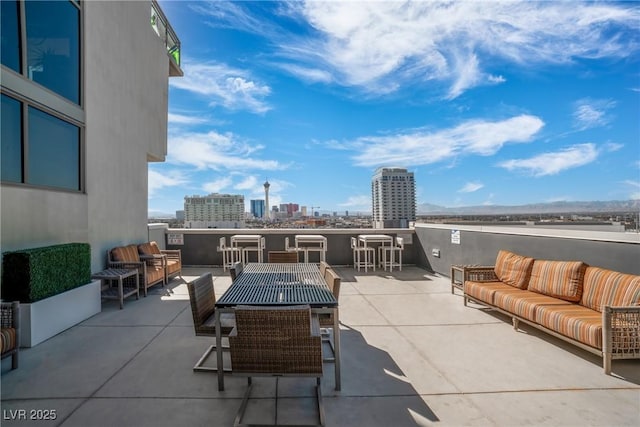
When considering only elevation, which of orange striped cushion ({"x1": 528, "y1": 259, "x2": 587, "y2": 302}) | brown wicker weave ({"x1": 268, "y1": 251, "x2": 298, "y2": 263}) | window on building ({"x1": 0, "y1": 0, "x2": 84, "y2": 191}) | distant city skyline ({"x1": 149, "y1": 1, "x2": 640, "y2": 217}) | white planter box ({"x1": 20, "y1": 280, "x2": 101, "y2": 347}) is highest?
distant city skyline ({"x1": 149, "y1": 1, "x2": 640, "y2": 217})

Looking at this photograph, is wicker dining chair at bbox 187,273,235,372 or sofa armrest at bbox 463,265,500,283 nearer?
wicker dining chair at bbox 187,273,235,372

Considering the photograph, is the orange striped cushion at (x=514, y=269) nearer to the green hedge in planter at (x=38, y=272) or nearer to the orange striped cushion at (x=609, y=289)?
the orange striped cushion at (x=609, y=289)

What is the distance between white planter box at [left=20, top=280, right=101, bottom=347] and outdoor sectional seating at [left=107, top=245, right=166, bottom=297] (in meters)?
0.77

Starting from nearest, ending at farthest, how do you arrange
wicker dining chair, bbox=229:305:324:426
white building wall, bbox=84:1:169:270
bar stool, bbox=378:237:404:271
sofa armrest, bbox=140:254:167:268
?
wicker dining chair, bbox=229:305:324:426 < white building wall, bbox=84:1:169:270 < sofa armrest, bbox=140:254:167:268 < bar stool, bbox=378:237:404:271

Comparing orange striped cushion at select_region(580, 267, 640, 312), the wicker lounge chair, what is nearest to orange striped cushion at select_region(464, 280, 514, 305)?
orange striped cushion at select_region(580, 267, 640, 312)

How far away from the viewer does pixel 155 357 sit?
2.67 m

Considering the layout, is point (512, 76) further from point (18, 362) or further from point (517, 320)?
point (18, 362)

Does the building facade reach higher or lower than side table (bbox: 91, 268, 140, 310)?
higher

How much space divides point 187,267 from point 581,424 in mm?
7794

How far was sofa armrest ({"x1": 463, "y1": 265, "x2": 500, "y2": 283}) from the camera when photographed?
4.24 meters

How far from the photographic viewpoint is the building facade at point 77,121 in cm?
349

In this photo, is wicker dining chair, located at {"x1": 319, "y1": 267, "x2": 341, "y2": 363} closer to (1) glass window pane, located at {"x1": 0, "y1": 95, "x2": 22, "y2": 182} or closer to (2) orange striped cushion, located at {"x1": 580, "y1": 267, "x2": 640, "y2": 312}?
(2) orange striped cushion, located at {"x1": 580, "y1": 267, "x2": 640, "y2": 312}

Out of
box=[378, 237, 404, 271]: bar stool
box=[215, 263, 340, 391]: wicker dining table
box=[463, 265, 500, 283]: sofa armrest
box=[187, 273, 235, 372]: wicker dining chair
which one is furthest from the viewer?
box=[378, 237, 404, 271]: bar stool

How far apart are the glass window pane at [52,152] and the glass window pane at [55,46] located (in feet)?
1.62
